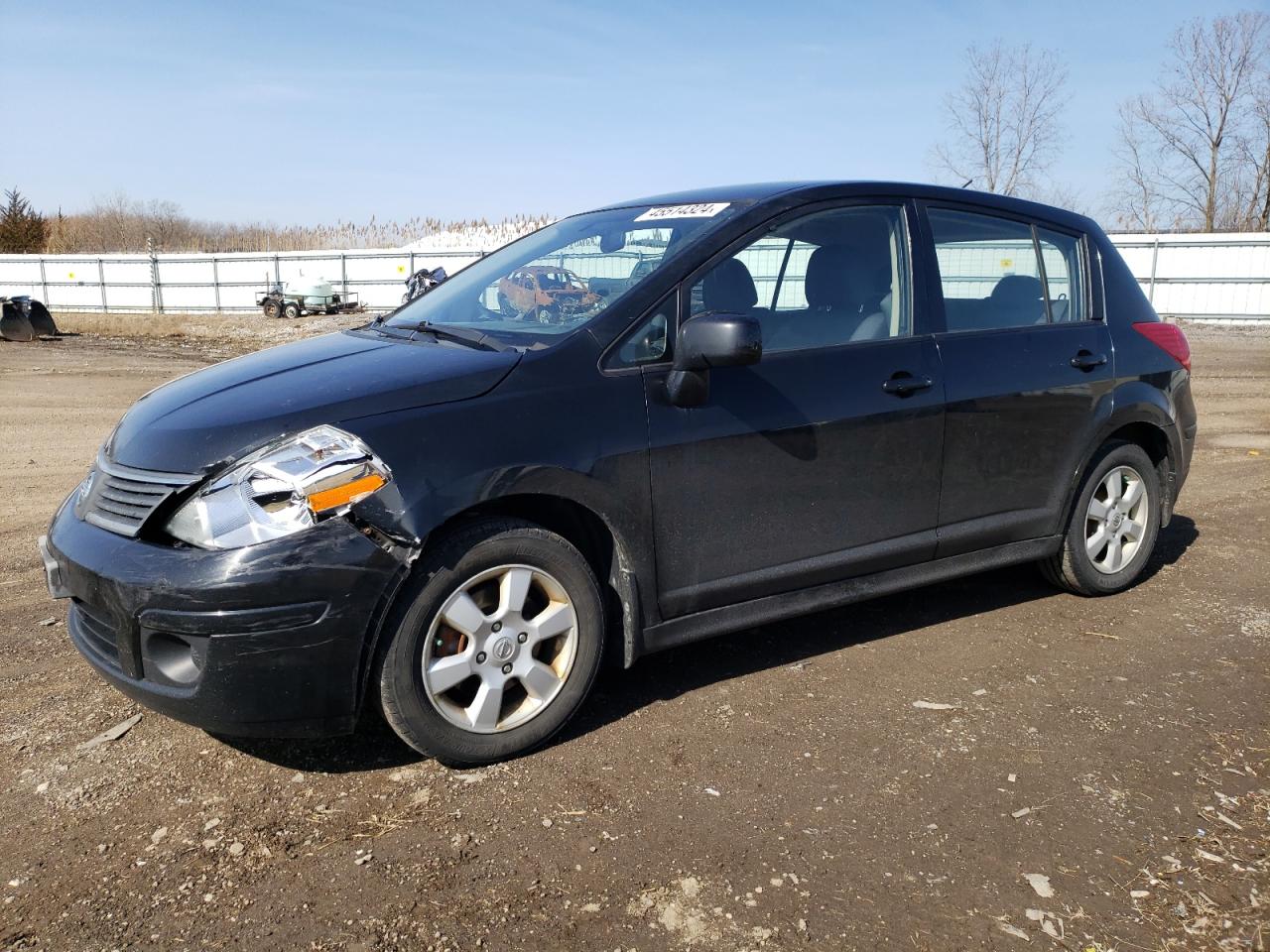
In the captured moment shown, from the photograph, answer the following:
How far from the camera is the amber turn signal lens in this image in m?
2.91

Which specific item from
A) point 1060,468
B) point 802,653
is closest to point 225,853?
point 802,653

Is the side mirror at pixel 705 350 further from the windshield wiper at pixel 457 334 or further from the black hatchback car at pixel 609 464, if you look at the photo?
the windshield wiper at pixel 457 334

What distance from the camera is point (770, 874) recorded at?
2.72m

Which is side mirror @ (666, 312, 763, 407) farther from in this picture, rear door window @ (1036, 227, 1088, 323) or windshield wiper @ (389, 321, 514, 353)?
rear door window @ (1036, 227, 1088, 323)

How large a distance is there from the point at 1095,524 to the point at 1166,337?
101 centimetres

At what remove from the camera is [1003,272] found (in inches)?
182

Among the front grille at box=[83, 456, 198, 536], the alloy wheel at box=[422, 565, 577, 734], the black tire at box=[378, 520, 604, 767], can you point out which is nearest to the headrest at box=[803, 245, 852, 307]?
the black tire at box=[378, 520, 604, 767]

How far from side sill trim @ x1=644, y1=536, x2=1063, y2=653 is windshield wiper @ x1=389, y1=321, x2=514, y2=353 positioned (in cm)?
111

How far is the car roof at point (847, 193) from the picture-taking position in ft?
13.2

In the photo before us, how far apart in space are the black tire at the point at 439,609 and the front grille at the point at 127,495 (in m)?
0.74

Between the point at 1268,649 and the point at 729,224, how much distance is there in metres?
2.89

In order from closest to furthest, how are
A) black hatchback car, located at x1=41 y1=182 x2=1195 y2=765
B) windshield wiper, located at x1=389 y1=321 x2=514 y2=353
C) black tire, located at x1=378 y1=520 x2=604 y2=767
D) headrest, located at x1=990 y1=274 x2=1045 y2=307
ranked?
black hatchback car, located at x1=41 y1=182 x2=1195 y2=765 < black tire, located at x1=378 y1=520 x2=604 y2=767 < windshield wiper, located at x1=389 y1=321 x2=514 y2=353 < headrest, located at x1=990 y1=274 x2=1045 y2=307

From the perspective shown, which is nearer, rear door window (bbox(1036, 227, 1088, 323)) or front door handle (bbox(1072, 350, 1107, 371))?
front door handle (bbox(1072, 350, 1107, 371))

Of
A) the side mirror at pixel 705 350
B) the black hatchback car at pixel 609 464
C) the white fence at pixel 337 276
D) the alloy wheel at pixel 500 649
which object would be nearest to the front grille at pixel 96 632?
the black hatchback car at pixel 609 464
